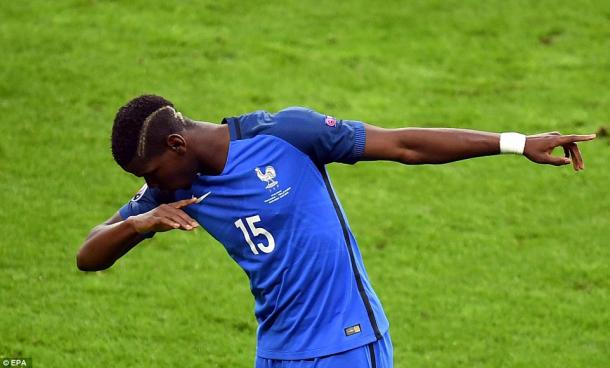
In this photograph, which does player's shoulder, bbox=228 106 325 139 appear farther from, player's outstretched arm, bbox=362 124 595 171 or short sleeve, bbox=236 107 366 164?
player's outstretched arm, bbox=362 124 595 171

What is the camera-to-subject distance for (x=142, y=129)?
602 centimetres

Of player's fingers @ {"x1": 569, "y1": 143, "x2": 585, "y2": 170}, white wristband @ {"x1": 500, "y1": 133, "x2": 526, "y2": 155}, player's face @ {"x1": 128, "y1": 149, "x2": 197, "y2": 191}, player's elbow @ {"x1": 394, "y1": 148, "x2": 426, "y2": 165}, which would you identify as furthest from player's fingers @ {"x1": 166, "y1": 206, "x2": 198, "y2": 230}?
player's fingers @ {"x1": 569, "y1": 143, "x2": 585, "y2": 170}

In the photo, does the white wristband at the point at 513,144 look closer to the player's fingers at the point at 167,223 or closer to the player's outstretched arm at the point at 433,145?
the player's outstretched arm at the point at 433,145

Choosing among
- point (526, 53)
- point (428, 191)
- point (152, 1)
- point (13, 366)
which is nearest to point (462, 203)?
point (428, 191)

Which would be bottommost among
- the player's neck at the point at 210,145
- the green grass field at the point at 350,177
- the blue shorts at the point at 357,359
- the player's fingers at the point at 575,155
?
the green grass field at the point at 350,177

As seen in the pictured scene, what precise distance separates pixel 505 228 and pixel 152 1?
7.22 meters

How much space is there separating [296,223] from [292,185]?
20cm

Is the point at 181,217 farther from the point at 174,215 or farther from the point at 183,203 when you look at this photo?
the point at 183,203

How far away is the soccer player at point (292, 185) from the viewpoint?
19.9 feet

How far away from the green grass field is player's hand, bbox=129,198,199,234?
3.55 metres

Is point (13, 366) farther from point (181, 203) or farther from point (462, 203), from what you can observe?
point (462, 203)

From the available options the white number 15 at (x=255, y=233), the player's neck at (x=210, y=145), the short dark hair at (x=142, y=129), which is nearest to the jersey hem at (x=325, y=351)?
the white number 15 at (x=255, y=233)

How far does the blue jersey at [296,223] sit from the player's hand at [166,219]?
0.21 meters

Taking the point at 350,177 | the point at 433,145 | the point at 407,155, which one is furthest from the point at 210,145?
the point at 350,177
